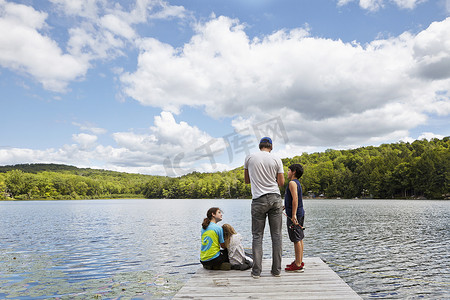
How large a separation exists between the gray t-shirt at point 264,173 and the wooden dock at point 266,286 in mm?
1884

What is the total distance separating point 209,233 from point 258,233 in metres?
1.51

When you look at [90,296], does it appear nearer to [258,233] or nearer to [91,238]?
[258,233]

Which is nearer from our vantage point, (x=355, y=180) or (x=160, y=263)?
(x=160, y=263)

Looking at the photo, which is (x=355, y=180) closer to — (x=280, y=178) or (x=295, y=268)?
(x=295, y=268)

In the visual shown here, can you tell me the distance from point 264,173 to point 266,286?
2351mm

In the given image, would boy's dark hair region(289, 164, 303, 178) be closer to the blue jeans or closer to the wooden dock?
the blue jeans

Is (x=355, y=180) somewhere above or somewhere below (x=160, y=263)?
above

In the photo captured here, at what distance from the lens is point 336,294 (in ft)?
19.6

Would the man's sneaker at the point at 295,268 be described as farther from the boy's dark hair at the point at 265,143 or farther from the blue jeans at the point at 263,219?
the boy's dark hair at the point at 265,143

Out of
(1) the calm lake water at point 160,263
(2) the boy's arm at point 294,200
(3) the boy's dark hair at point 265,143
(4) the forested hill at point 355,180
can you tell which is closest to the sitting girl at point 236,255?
(2) the boy's arm at point 294,200

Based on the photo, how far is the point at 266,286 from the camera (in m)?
6.43

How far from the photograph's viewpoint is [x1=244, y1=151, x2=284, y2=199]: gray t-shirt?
6863 mm

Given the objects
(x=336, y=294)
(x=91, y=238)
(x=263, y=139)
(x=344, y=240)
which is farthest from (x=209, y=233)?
(x=91, y=238)

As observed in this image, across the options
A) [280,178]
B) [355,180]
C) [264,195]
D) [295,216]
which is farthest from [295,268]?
[355,180]
